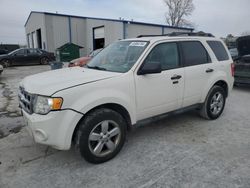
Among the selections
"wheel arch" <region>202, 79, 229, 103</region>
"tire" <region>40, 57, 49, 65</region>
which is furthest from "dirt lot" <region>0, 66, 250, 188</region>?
"tire" <region>40, 57, 49, 65</region>

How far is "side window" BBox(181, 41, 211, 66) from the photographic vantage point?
4.03 meters

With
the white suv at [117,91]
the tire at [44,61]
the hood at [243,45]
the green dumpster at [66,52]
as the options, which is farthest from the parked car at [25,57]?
the hood at [243,45]

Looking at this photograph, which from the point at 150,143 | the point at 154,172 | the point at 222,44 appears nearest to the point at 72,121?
the point at 154,172

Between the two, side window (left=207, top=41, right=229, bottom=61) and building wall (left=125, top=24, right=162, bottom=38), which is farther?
building wall (left=125, top=24, right=162, bottom=38)

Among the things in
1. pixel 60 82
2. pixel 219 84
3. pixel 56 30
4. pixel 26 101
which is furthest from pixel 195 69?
pixel 56 30

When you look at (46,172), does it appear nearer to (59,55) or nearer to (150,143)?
(150,143)

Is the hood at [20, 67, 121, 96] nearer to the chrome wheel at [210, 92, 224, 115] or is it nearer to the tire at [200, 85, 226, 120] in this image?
the tire at [200, 85, 226, 120]

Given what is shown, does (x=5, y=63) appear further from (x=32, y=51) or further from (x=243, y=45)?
(x=243, y=45)

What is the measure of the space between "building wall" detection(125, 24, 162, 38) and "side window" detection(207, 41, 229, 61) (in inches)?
657

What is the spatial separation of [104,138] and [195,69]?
7.21 feet

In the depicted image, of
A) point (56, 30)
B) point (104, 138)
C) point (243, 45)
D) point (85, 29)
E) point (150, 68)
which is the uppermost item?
point (85, 29)

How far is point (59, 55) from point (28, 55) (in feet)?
9.38

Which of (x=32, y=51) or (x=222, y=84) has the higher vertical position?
(x=32, y=51)

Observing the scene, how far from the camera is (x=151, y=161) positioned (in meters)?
3.16
